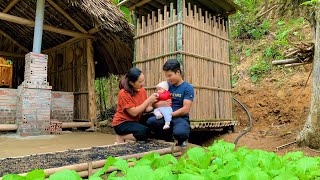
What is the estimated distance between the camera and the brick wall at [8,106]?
6.16 m

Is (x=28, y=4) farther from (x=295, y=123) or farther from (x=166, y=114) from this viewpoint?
(x=295, y=123)

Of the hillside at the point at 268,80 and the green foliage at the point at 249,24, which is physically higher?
the green foliage at the point at 249,24

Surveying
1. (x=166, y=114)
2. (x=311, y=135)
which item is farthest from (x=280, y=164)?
(x=311, y=135)

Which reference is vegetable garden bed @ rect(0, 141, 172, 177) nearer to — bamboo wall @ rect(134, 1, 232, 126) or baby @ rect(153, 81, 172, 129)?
baby @ rect(153, 81, 172, 129)

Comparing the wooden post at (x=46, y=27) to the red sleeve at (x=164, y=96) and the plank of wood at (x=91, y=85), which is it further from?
the red sleeve at (x=164, y=96)

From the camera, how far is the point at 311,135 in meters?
4.07

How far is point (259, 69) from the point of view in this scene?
7.81 meters

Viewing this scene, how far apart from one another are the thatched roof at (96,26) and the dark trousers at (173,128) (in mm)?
3785

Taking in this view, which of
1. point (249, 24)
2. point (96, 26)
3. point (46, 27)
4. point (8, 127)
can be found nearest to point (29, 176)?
point (8, 127)

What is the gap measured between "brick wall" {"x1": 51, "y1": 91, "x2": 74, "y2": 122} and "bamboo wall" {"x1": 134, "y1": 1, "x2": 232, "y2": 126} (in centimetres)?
297

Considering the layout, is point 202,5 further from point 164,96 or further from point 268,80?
point 268,80

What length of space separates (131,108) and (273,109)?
405 centimetres

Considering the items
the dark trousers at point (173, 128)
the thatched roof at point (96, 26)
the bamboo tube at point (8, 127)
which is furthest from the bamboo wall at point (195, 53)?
the bamboo tube at point (8, 127)

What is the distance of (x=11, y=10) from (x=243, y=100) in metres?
7.23
